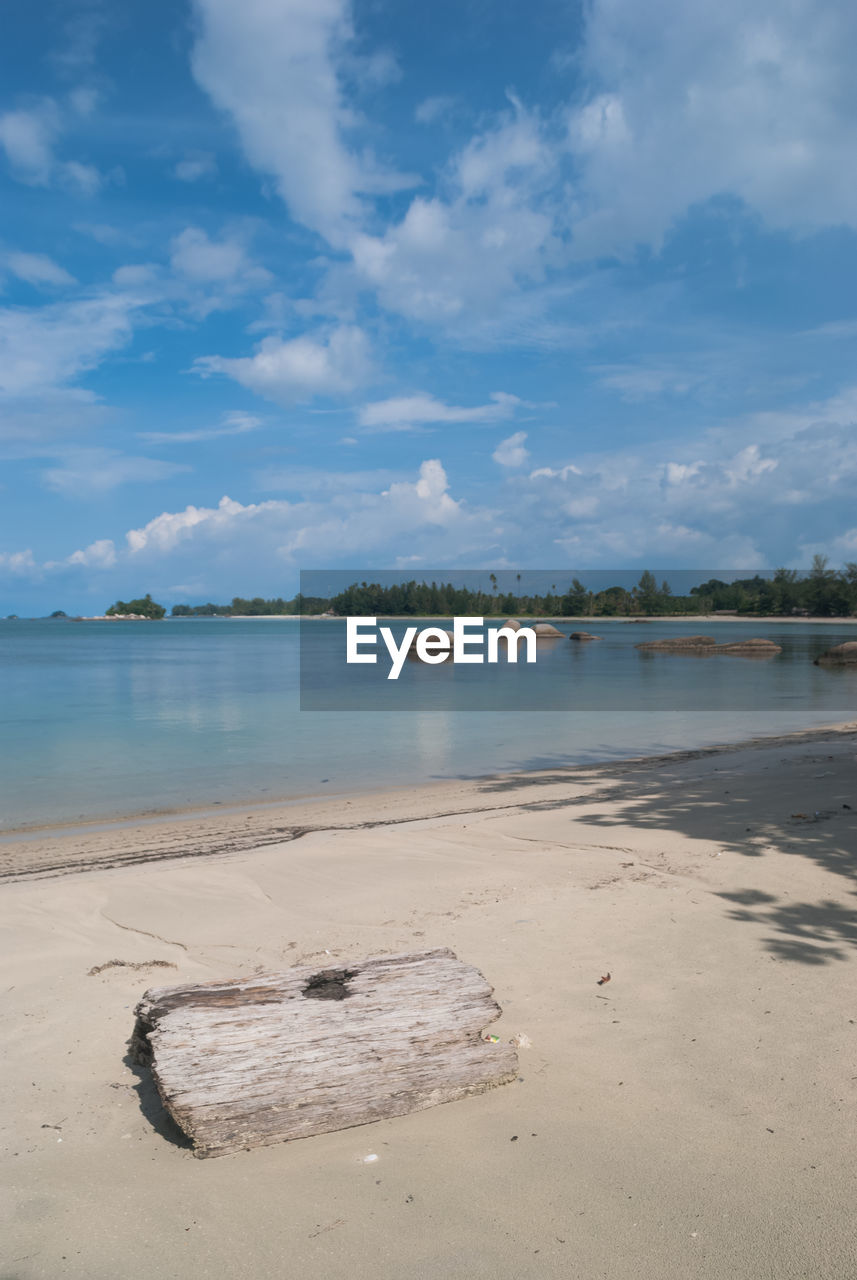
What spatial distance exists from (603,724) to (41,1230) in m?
19.7

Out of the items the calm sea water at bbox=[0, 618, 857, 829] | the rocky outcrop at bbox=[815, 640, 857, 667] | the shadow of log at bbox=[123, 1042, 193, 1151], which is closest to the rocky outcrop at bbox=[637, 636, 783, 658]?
the rocky outcrop at bbox=[815, 640, 857, 667]

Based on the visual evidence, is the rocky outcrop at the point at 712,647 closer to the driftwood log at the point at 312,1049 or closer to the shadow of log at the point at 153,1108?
the driftwood log at the point at 312,1049

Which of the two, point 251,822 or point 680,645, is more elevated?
point 680,645

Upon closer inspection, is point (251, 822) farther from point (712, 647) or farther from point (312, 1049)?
point (712, 647)

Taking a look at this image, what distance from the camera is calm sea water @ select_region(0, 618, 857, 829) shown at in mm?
13812

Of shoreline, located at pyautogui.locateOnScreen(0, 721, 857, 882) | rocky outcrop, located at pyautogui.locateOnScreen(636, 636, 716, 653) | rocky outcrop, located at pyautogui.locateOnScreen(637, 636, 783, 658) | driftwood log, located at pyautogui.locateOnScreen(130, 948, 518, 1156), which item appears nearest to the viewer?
driftwood log, located at pyautogui.locateOnScreen(130, 948, 518, 1156)

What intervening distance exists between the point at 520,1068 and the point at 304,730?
1710 cm

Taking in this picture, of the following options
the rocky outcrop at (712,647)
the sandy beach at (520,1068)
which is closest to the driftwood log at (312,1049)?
the sandy beach at (520,1068)

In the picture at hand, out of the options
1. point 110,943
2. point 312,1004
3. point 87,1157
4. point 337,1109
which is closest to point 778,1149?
point 337,1109

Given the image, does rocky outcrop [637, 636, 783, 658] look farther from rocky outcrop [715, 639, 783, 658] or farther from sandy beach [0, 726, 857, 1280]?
sandy beach [0, 726, 857, 1280]

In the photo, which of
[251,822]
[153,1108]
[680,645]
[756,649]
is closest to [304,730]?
[251,822]

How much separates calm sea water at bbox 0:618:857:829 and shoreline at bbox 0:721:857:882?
71cm

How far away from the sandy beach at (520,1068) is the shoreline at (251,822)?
40 cm

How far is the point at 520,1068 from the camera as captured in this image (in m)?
3.93
